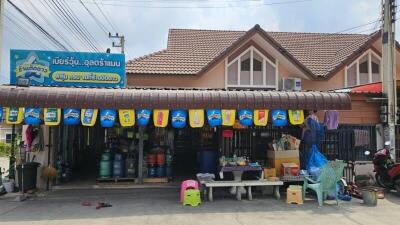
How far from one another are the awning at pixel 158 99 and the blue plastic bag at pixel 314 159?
1.45 metres

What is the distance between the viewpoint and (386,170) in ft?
38.3

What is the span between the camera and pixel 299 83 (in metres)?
18.5

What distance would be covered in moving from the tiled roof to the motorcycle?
23.1 ft

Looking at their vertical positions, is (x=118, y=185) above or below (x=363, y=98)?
below

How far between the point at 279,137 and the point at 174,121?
4034mm

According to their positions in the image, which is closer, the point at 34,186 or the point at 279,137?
the point at 34,186

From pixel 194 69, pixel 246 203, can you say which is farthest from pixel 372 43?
pixel 246 203

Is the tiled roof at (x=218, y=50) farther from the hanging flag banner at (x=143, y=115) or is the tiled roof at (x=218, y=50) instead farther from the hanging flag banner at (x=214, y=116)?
the hanging flag banner at (x=143, y=115)

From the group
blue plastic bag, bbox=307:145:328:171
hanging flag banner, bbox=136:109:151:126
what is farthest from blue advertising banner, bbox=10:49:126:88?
blue plastic bag, bbox=307:145:328:171

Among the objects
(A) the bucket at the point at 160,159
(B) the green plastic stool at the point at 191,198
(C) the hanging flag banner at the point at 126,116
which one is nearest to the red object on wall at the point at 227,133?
(A) the bucket at the point at 160,159

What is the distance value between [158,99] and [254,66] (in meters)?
9.29

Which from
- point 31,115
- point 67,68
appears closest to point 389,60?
point 67,68

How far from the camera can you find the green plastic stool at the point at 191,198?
986 centimetres

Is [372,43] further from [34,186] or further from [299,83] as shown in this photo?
Result: [34,186]
